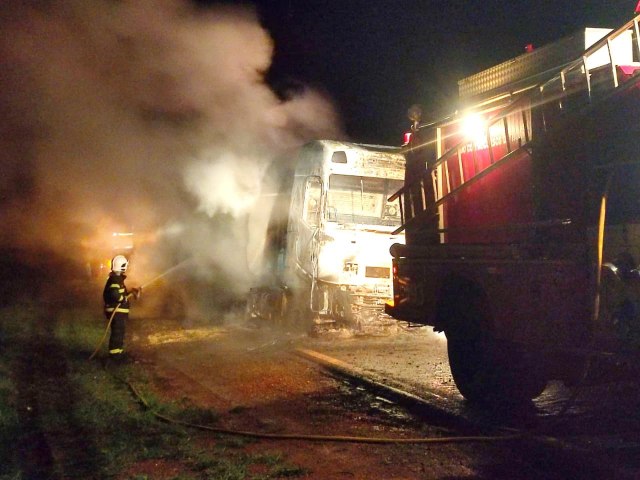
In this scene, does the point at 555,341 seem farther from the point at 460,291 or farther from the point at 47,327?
the point at 47,327

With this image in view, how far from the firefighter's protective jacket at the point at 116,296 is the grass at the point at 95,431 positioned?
0.78 metres

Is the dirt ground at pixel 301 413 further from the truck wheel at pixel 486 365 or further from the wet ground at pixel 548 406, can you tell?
the truck wheel at pixel 486 365

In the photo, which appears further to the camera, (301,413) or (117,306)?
(117,306)

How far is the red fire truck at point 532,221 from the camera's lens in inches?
177

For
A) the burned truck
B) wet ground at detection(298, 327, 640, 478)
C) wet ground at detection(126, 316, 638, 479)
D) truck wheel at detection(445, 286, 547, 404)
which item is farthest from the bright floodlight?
the burned truck

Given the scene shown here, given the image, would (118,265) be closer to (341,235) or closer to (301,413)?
(341,235)

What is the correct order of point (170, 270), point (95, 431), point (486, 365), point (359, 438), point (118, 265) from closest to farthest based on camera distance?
1. point (359, 438)
2. point (95, 431)
3. point (486, 365)
4. point (118, 265)
5. point (170, 270)

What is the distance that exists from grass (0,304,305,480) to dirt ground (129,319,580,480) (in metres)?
0.17

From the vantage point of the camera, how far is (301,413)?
5969 mm

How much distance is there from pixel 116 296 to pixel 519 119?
5846 millimetres

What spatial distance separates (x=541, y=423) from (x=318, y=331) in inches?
216

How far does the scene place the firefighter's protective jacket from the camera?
864 centimetres

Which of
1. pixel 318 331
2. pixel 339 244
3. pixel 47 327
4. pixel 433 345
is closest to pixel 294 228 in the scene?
pixel 339 244

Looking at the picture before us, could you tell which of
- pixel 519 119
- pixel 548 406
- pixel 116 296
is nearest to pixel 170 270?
pixel 116 296
